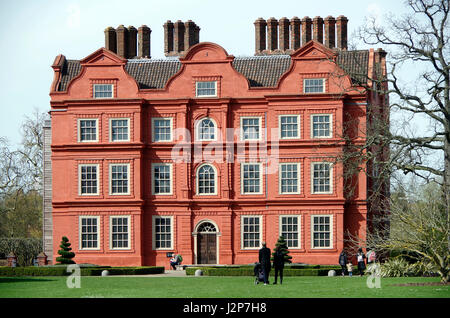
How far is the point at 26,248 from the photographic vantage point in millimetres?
66250

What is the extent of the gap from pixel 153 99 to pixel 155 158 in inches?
139

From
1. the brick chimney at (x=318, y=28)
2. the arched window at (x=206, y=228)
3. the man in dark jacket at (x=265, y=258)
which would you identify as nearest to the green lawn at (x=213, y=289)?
the man in dark jacket at (x=265, y=258)

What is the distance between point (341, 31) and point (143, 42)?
1324cm

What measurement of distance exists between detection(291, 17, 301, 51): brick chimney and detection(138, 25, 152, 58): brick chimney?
9792 mm

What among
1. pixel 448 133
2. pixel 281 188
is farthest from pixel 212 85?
pixel 448 133

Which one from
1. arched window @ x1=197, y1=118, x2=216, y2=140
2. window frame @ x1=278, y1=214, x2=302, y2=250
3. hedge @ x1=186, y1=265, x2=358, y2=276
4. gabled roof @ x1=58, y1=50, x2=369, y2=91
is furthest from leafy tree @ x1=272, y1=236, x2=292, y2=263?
gabled roof @ x1=58, y1=50, x2=369, y2=91

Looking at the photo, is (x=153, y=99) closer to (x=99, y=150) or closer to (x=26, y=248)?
(x=99, y=150)

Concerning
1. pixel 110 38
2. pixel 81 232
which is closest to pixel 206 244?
pixel 81 232

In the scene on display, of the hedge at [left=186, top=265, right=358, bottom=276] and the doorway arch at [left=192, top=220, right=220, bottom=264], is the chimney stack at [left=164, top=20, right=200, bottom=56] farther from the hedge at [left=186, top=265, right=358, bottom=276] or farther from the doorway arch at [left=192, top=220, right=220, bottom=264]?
the hedge at [left=186, top=265, right=358, bottom=276]

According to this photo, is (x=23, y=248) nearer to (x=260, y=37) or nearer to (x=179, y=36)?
(x=179, y=36)

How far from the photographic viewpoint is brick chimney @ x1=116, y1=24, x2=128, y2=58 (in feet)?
196

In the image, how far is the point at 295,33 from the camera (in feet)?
193

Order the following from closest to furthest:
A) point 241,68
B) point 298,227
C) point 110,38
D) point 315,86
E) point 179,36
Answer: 1. point 298,227
2. point 315,86
3. point 241,68
4. point 110,38
5. point 179,36

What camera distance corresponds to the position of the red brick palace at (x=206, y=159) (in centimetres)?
5222
